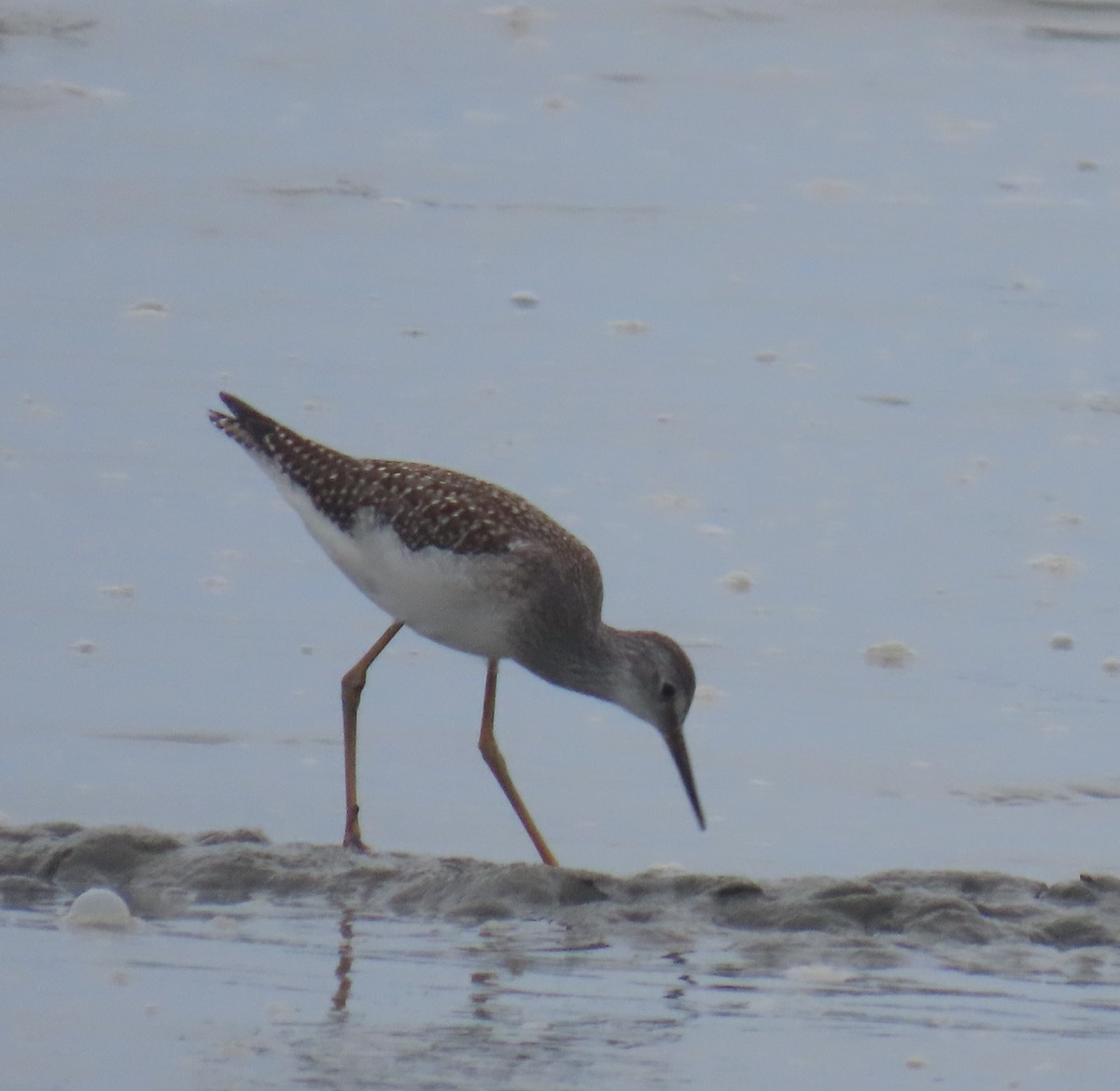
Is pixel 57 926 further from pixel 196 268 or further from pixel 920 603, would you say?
pixel 196 268

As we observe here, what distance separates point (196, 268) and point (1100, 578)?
3752mm

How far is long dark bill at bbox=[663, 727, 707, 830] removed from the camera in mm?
5121

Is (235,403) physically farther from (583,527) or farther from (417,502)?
(583,527)

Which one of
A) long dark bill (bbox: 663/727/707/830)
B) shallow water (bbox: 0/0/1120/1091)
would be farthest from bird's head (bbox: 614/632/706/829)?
shallow water (bbox: 0/0/1120/1091)

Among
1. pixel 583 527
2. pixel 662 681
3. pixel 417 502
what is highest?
pixel 417 502

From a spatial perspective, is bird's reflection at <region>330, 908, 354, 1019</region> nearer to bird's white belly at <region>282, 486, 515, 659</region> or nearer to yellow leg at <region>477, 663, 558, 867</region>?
yellow leg at <region>477, 663, 558, 867</region>

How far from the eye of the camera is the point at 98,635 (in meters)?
6.09

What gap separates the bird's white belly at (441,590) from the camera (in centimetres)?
531

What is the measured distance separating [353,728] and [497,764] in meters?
0.34

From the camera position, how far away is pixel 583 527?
22.8ft

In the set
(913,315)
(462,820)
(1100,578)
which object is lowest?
(462,820)

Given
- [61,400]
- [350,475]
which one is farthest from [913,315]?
[350,475]

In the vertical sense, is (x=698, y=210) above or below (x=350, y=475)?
above

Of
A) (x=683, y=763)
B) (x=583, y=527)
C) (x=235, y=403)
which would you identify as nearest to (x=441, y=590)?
(x=683, y=763)
